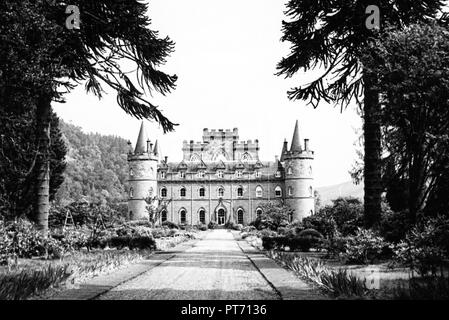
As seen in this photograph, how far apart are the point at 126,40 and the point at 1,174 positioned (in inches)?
438

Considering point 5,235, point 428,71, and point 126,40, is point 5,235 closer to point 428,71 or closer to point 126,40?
point 126,40

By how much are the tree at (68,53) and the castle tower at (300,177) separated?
43352mm

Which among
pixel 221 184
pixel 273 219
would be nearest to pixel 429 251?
pixel 273 219

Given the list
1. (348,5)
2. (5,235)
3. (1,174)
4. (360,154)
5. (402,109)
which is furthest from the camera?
(360,154)

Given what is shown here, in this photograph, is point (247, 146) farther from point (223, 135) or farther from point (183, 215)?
point (183, 215)

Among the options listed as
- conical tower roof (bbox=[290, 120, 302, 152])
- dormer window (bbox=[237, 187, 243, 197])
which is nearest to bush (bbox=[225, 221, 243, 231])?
dormer window (bbox=[237, 187, 243, 197])

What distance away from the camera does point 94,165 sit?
86312mm

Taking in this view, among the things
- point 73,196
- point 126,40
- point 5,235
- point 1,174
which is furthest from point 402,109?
point 73,196

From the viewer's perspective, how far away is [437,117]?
9.82 meters

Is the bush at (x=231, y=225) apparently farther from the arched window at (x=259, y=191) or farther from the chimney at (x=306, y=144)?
the chimney at (x=306, y=144)

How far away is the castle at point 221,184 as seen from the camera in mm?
54531

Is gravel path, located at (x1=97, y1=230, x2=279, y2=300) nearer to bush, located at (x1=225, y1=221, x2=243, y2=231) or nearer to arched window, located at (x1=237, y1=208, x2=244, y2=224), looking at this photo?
bush, located at (x1=225, y1=221, x2=243, y2=231)

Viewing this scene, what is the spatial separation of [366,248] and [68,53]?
28.7 feet

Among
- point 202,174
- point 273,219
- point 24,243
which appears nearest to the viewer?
point 24,243
